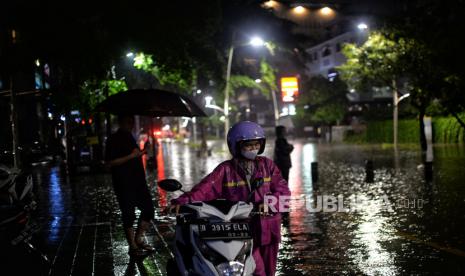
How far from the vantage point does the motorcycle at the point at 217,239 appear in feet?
14.1

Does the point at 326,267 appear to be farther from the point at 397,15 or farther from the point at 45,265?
the point at 397,15

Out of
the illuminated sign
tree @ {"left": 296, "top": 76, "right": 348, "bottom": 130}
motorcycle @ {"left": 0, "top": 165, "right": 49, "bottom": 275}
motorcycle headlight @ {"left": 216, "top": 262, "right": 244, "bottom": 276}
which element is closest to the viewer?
motorcycle headlight @ {"left": 216, "top": 262, "right": 244, "bottom": 276}

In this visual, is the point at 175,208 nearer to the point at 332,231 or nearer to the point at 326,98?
the point at 332,231

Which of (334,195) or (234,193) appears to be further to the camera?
(334,195)

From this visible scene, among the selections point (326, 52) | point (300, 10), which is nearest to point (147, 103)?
point (326, 52)

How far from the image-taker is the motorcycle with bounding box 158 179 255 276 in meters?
4.30

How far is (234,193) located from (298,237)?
13.8 ft

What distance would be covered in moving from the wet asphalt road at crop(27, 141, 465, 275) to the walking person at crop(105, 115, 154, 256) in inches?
19.2

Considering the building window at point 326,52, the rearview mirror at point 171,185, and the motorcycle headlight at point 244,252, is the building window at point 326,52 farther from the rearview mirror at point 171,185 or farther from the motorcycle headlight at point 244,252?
the motorcycle headlight at point 244,252

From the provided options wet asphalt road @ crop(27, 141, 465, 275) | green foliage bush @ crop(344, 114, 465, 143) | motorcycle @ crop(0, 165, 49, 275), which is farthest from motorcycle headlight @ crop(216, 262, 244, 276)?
green foliage bush @ crop(344, 114, 465, 143)

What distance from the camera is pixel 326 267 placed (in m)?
7.09

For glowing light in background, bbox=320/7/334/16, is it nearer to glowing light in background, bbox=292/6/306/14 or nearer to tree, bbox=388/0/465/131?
glowing light in background, bbox=292/6/306/14

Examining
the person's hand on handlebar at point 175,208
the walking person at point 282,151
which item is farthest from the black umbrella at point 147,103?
the person's hand on handlebar at point 175,208

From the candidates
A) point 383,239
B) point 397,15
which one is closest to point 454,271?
point 383,239
